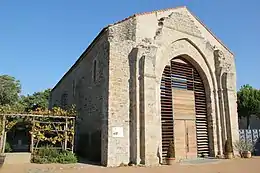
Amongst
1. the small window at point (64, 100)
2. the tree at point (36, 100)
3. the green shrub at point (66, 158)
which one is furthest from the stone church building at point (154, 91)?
the tree at point (36, 100)

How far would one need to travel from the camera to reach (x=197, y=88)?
1827 cm

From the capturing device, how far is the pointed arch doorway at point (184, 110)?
1605 cm

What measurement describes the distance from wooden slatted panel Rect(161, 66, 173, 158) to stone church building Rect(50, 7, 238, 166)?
60mm

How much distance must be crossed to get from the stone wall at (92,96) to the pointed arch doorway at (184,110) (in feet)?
12.9

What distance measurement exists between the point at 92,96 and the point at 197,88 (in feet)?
24.5

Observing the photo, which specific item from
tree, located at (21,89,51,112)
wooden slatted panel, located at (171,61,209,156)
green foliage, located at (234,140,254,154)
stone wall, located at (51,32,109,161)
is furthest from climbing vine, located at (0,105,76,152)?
tree, located at (21,89,51,112)

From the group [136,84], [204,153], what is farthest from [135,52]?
[204,153]

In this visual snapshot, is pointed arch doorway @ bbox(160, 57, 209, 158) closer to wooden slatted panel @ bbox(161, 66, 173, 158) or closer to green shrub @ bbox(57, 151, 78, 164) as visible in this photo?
wooden slatted panel @ bbox(161, 66, 173, 158)

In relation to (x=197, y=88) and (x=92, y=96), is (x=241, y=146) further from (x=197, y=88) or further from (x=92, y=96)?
(x=92, y=96)

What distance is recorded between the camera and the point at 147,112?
45.4 ft

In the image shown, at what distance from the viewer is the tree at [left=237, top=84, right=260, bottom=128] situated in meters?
28.3

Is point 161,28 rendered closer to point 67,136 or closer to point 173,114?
point 173,114

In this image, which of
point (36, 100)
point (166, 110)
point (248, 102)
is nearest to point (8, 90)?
point (36, 100)

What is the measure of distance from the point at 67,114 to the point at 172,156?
6.52m
